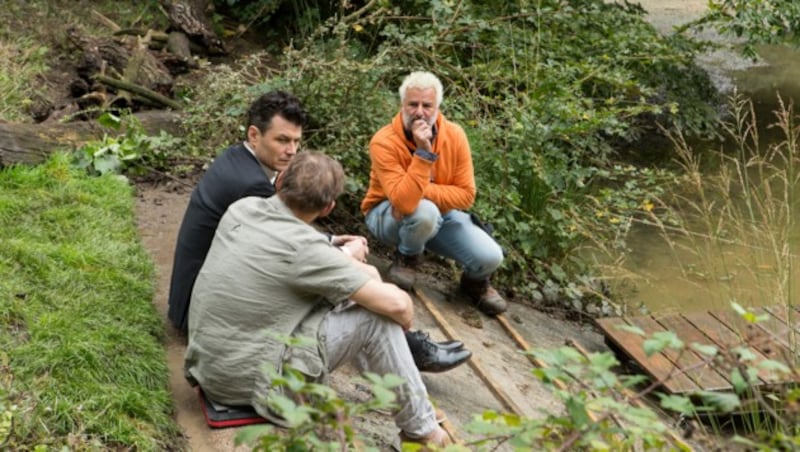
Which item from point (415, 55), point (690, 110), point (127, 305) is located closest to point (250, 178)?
point (127, 305)

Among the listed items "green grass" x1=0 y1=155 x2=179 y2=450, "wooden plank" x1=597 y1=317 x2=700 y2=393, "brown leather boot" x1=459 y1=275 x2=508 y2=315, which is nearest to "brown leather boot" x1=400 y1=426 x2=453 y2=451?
"green grass" x1=0 y1=155 x2=179 y2=450

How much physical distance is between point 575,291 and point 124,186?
9.67 feet

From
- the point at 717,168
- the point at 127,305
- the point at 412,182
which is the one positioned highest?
the point at 412,182

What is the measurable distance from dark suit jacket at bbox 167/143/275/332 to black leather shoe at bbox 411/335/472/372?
35.2 inches

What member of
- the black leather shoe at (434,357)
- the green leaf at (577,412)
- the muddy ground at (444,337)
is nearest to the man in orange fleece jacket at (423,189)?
the muddy ground at (444,337)

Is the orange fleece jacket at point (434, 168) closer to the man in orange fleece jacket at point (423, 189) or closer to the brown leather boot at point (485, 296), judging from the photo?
the man in orange fleece jacket at point (423, 189)

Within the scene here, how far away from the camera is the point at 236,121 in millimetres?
6883

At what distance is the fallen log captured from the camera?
6156 mm

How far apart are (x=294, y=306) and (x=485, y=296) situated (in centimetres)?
236

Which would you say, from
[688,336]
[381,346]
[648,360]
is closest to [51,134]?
[381,346]

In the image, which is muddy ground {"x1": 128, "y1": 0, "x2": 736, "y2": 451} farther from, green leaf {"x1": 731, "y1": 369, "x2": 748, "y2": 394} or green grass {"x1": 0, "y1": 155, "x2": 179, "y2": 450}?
green leaf {"x1": 731, "y1": 369, "x2": 748, "y2": 394}

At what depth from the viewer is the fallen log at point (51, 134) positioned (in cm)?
616

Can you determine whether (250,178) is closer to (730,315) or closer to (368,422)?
(368,422)

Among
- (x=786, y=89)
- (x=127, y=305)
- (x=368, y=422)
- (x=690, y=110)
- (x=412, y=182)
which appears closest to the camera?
(x=368, y=422)
